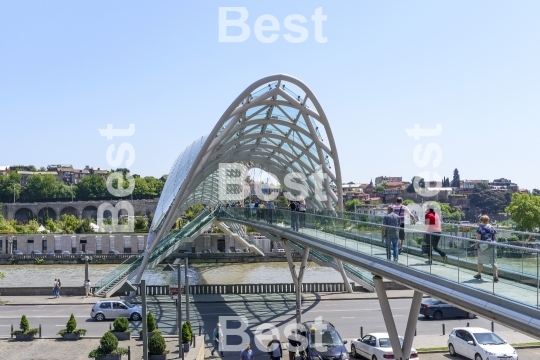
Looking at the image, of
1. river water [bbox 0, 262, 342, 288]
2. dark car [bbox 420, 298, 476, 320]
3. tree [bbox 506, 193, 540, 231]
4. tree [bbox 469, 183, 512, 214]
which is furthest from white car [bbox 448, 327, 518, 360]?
tree [bbox 469, 183, 512, 214]

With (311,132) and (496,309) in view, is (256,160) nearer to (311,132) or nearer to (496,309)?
(311,132)

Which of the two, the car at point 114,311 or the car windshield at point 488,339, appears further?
the car at point 114,311

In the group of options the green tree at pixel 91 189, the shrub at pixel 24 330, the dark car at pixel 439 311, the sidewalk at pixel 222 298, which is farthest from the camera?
the green tree at pixel 91 189

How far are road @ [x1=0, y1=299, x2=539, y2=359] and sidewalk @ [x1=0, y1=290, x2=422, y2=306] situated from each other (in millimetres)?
818

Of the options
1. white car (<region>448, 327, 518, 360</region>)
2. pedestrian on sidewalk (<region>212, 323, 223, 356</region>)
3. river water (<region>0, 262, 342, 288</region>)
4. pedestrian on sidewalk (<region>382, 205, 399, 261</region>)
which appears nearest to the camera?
pedestrian on sidewalk (<region>382, 205, 399, 261</region>)

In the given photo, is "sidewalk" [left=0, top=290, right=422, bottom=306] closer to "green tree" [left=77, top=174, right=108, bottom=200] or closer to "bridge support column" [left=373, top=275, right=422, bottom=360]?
"bridge support column" [left=373, top=275, right=422, bottom=360]

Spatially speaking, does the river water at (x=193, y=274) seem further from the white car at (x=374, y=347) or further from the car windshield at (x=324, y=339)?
the car windshield at (x=324, y=339)

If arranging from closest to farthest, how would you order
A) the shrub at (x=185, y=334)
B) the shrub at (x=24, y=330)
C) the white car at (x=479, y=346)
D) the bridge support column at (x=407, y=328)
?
the bridge support column at (x=407, y=328) → the white car at (x=479, y=346) → the shrub at (x=185, y=334) → the shrub at (x=24, y=330)

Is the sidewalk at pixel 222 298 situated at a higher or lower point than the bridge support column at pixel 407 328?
lower

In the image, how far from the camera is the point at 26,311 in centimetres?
3256

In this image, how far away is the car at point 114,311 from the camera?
29.6 m

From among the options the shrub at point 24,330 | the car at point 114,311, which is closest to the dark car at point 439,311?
the car at point 114,311

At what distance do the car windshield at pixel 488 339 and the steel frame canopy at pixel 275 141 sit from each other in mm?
14760

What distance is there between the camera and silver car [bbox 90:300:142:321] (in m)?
29.6
